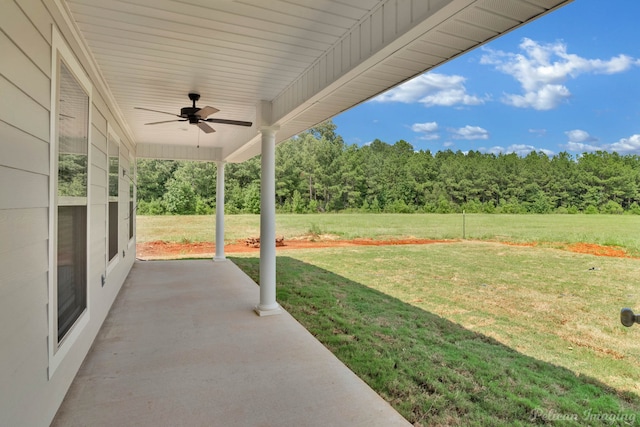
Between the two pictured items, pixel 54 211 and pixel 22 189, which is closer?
pixel 22 189

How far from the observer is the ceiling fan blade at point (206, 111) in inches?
141

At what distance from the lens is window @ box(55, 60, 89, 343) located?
212 centimetres

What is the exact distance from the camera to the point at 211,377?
2553mm

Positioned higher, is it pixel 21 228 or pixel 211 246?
pixel 21 228

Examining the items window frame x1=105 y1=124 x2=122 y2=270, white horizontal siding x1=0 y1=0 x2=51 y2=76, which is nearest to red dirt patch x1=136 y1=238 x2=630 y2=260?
window frame x1=105 y1=124 x2=122 y2=270

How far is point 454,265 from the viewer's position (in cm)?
960

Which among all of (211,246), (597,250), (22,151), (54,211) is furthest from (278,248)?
(22,151)

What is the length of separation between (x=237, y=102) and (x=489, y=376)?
3969 millimetres

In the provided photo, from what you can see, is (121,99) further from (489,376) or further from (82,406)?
(489,376)

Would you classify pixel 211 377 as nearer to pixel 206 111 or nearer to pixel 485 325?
pixel 206 111

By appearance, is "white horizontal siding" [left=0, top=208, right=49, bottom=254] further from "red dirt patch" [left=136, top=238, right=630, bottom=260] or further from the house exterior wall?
"red dirt patch" [left=136, top=238, right=630, bottom=260]

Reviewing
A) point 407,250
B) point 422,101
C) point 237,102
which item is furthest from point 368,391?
point 422,101

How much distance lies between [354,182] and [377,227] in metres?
4.74

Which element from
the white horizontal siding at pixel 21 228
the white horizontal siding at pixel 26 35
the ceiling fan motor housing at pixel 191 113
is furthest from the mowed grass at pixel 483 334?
the white horizontal siding at pixel 26 35
